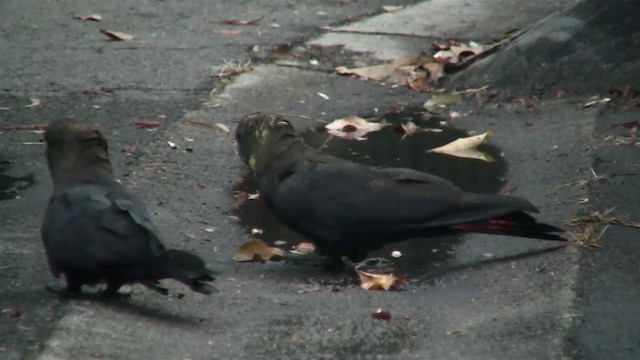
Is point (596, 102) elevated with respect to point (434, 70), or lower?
elevated

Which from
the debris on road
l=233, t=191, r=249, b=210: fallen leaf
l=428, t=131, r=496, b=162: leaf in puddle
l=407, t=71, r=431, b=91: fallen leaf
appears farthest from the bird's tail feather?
the debris on road

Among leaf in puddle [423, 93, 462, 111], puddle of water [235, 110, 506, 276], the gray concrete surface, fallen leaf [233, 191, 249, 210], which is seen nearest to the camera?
the gray concrete surface

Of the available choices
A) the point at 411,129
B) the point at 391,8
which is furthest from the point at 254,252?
the point at 391,8

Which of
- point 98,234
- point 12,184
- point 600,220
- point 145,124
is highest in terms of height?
point 98,234

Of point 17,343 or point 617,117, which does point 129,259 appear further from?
point 617,117

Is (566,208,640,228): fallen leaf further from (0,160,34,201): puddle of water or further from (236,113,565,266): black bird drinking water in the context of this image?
(0,160,34,201): puddle of water

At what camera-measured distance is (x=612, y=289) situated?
4.94 m

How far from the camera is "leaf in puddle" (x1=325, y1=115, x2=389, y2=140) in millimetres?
7328

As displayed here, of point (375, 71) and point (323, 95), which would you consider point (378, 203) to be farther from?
point (375, 71)

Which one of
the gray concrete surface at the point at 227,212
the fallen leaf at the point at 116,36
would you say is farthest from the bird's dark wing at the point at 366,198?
the fallen leaf at the point at 116,36

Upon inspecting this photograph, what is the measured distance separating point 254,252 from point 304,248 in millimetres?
431

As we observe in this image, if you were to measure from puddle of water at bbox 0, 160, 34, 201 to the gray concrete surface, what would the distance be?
0.18ft

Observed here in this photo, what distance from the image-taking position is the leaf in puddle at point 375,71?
28.1ft

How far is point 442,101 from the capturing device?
8008 mm
